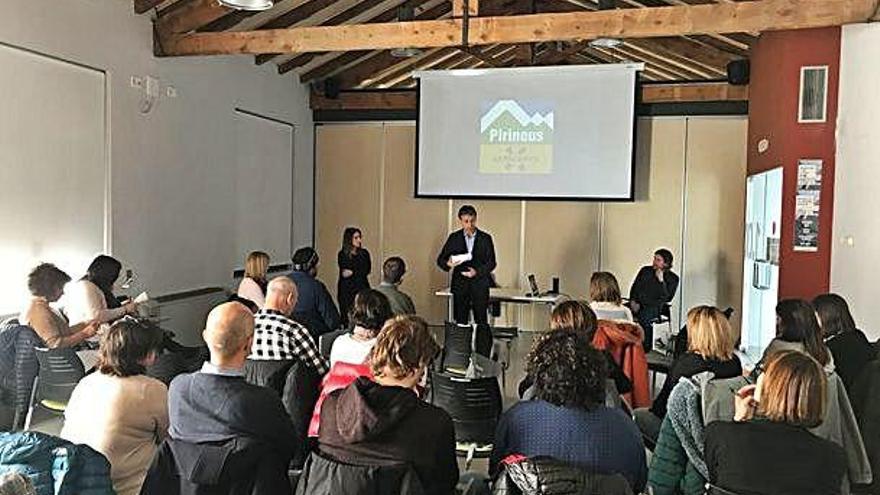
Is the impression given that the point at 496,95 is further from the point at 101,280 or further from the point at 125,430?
the point at 125,430

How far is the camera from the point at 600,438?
93.2 inches

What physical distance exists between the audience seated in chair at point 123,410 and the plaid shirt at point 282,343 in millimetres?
963

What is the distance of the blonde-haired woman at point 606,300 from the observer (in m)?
5.08

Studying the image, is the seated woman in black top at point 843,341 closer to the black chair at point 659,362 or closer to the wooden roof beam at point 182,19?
the black chair at point 659,362

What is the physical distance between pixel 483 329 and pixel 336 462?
12.9ft

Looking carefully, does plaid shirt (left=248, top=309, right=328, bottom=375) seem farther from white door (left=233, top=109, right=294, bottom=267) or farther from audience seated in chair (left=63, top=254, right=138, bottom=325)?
white door (left=233, top=109, right=294, bottom=267)

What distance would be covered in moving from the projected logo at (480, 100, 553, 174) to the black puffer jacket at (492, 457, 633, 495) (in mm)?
6705

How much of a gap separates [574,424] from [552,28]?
14.3 feet

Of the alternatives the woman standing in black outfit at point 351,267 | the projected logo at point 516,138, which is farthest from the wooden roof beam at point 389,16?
the woman standing in black outfit at point 351,267

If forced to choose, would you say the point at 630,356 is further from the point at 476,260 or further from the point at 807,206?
the point at 476,260

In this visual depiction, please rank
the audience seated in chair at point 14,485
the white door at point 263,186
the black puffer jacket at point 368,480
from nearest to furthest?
1. the audience seated in chair at point 14,485
2. the black puffer jacket at point 368,480
3. the white door at point 263,186

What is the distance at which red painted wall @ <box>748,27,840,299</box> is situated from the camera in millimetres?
6324

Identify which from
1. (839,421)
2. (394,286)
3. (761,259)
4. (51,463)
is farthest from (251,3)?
(761,259)

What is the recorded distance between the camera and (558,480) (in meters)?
2.15
